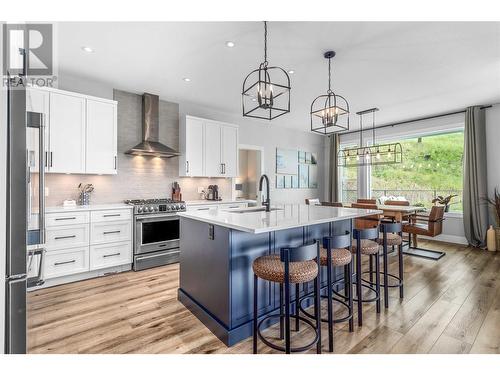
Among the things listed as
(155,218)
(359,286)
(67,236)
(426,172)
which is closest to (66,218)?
(67,236)

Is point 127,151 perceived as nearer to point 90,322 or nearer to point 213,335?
point 90,322

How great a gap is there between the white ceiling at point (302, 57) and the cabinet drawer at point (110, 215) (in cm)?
193

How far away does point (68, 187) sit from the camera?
12.4 feet

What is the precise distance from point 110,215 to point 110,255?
558 millimetres

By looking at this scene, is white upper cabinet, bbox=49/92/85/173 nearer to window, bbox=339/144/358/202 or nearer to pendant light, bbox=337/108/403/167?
pendant light, bbox=337/108/403/167

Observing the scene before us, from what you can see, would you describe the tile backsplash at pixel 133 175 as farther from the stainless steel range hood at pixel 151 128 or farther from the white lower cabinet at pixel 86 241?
the white lower cabinet at pixel 86 241

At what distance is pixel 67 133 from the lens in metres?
3.45

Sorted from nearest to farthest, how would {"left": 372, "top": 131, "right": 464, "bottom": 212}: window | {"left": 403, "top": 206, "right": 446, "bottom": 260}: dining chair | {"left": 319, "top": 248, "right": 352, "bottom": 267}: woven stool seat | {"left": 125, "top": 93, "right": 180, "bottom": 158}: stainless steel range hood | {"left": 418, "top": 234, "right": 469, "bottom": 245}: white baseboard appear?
{"left": 319, "top": 248, "right": 352, "bottom": 267}: woven stool seat → {"left": 125, "top": 93, "right": 180, "bottom": 158}: stainless steel range hood → {"left": 403, "top": 206, "right": 446, "bottom": 260}: dining chair → {"left": 418, "top": 234, "right": 469, "bottom": 245}: white baseboard → {"left": 372, "top": 131, "right": 464, "bottom": 212}: window

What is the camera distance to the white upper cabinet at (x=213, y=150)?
486 cm

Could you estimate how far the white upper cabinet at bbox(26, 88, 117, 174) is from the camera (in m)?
3.30

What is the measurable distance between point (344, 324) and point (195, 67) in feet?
11.2

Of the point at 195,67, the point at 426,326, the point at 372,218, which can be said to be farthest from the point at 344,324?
the point at 195,67

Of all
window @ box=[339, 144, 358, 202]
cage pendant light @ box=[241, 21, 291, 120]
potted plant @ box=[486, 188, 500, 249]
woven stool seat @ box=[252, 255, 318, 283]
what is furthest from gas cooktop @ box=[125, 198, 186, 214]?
potted plant @ box=[486, 188, 500, 249]

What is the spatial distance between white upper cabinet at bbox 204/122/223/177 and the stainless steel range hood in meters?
0.69
